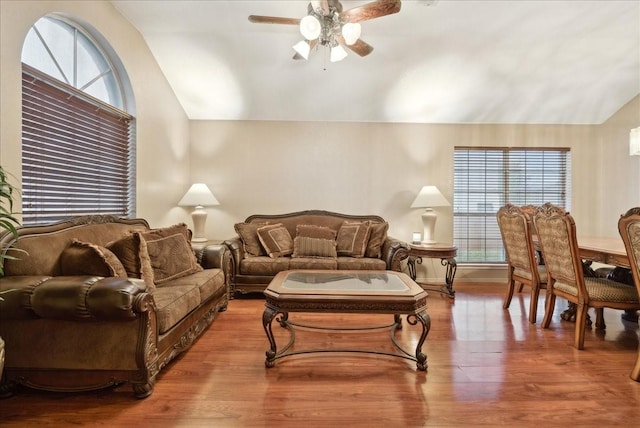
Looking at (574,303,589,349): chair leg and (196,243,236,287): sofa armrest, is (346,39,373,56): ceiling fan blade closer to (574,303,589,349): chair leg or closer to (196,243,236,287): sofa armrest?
(196,243,236,287): sofa armrest

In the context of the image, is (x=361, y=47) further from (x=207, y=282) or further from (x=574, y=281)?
(x=574, y=281)

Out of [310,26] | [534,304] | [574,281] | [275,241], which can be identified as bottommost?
[534,304]

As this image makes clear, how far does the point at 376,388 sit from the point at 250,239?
2594mm

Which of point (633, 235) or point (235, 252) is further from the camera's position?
point (235, 252)

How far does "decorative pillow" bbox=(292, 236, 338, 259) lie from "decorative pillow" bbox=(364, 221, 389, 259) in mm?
428

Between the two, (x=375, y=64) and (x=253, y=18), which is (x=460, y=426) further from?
(x=375, y=64)

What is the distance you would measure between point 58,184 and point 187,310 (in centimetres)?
141

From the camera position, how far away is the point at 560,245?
8.48 feet

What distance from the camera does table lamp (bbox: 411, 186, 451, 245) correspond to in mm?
4266

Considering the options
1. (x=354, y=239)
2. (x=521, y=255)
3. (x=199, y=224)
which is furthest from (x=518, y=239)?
(x=199, y=224)

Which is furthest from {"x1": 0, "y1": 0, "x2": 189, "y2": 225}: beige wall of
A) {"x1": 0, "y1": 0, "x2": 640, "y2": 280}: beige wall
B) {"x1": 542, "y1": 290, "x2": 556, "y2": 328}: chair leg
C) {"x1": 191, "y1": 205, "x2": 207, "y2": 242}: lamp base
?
{"x1": 542, "y1": 290, "x2": 556, "y2": 328}: chair leg

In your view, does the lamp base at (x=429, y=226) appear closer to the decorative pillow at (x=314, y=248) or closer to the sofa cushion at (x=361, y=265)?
the sofa cushion at (x=361, y=265)

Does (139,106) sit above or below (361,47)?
→ below

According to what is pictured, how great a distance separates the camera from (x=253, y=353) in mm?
2402
